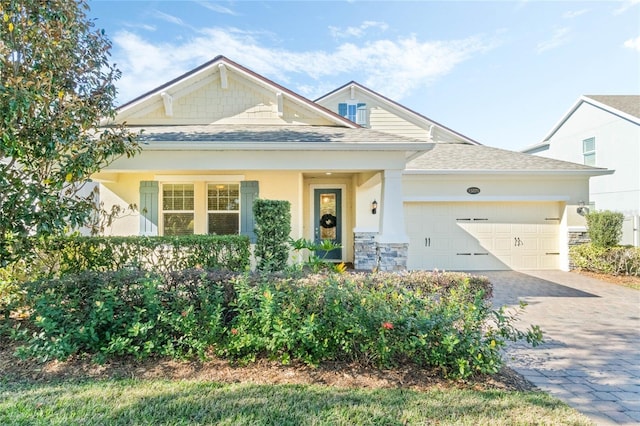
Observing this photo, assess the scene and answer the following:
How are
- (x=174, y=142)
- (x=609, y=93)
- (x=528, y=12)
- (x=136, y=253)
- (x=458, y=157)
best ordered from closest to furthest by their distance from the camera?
1. (x=136, y=253)
2. (x=174, y=142)
3. (x=528, y=12)
4. (x=458, y=157)
5. (x=609, y=93)

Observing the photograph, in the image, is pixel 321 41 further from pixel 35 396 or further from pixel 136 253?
pixel 35 396

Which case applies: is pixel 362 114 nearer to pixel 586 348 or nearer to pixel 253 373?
pixel 586 348

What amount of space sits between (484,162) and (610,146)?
8.68m

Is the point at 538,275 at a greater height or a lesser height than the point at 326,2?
lesser

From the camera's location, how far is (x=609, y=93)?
1733 cm

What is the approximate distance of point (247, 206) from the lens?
9.32 m

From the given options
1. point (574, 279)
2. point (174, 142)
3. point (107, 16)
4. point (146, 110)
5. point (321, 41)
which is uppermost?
point (321, 41)

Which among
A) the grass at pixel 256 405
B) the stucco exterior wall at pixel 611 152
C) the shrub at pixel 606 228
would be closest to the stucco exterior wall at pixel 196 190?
the grass at pixel 256 405

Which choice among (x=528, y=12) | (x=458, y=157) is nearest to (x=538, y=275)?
(x=458, y=157)

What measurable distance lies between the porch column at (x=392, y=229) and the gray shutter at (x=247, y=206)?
3.63m

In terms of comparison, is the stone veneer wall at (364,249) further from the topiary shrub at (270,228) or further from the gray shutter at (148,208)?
the gray shutter at (148,208)

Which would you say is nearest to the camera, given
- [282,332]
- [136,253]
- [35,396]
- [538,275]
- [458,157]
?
[35,396]

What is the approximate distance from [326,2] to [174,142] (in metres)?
6.79

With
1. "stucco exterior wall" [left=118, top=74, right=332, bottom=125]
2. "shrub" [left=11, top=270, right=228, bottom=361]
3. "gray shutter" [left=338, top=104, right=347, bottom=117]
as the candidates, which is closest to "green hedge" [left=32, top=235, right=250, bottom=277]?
"shrub" [left=11, top=270, right=228, bottom=361]
